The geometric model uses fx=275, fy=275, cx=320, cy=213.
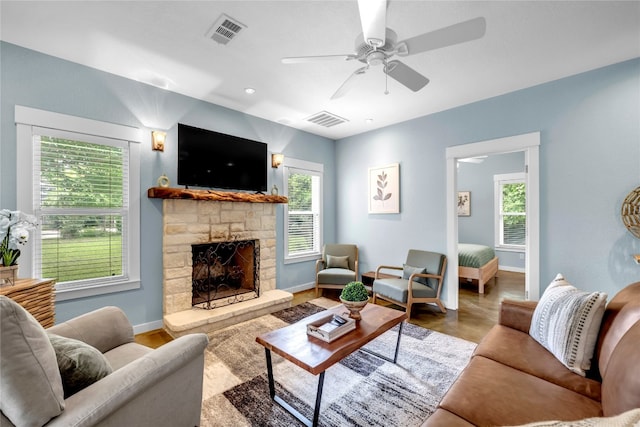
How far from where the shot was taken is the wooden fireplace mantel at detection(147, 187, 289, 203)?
10.0 feet

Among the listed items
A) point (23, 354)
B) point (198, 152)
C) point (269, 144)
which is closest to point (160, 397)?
point (23, 354)

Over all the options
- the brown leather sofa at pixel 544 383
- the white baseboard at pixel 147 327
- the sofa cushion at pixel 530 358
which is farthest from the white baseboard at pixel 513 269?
the white baseboard at pixel 147 327

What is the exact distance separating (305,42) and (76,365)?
2606 millimetres

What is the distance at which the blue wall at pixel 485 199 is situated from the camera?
6.24 metres

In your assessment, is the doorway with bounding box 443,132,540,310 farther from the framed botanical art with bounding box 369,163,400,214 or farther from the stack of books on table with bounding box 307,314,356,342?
the stack of books on table with bounding box 307,314,356,342

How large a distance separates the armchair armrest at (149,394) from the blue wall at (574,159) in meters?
3.50

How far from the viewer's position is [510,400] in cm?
125

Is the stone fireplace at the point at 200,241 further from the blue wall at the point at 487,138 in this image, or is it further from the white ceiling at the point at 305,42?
the white ceiling at the point at 305,42

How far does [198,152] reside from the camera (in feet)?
11.4

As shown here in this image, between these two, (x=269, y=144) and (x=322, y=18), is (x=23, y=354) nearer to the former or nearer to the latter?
(x=322, y=18)

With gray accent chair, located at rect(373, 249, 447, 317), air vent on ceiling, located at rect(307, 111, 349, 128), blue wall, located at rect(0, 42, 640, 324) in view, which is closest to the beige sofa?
blue wall, located at rect(0, 42, 640, 324)

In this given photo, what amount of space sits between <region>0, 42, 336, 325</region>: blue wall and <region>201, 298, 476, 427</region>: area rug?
1.14m

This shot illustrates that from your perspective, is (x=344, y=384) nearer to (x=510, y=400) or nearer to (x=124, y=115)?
(x=510, y=400)

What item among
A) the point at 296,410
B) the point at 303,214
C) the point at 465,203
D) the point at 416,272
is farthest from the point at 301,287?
the point at 465,203
